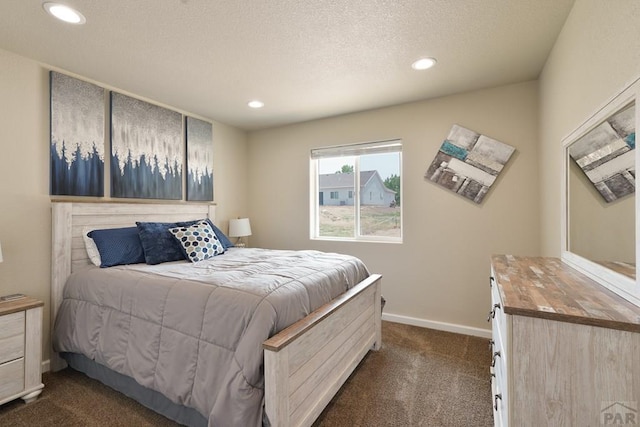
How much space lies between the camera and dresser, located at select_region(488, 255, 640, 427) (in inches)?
34.1

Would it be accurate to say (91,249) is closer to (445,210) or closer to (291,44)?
(291,44)

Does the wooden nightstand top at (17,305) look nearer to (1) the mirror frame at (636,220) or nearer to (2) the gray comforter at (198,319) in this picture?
(2) the gray comforter at (198,319)

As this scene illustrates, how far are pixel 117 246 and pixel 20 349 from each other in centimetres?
85

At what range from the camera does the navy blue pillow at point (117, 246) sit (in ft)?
7.72

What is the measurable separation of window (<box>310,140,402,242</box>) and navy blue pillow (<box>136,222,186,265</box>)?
1748 millimetres

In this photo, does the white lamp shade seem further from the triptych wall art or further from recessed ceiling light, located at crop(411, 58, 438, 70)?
recessed ceiling light, located at crop(411, 58, 438, 70)

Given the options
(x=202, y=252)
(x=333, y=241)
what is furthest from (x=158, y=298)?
(x=333, y=241)

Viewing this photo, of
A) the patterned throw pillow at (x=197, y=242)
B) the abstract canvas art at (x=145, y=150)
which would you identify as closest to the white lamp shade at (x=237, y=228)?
the abstract canvas art at (x=145, y=150)

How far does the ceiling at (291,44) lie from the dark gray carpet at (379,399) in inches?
96.0

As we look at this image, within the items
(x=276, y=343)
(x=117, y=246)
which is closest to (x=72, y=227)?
(x=117, y=246)

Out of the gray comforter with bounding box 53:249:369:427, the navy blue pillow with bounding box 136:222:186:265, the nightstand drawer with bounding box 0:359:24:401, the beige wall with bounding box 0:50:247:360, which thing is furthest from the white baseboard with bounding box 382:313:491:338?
the beige wall with bounding box 0:50:247:360

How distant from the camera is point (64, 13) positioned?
5.67ft

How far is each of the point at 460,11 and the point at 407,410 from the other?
248 centimetres

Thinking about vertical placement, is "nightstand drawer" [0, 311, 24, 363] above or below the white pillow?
below
